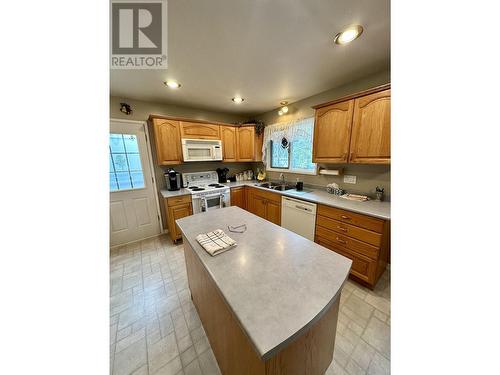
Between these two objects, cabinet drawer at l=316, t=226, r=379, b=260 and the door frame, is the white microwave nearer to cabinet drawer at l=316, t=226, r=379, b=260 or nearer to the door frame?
the door frame

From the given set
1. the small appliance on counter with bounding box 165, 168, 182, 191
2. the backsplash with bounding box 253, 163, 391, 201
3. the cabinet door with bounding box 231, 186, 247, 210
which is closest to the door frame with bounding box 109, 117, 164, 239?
the small appliance on counter with bounding box 165, 168, 182, 191

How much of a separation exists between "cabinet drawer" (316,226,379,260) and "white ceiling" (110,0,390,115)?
73.7 inches

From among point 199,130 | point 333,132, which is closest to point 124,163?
point 199,130

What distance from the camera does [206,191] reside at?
2.80 meters

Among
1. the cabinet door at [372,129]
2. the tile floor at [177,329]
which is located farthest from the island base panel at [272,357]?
the cabinet door at [372,129]

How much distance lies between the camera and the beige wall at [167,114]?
8.32ft

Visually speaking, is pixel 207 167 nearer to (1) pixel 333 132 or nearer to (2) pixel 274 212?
(2) pixel 274 212

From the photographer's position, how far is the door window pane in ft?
8.35

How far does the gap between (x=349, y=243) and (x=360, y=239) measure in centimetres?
13

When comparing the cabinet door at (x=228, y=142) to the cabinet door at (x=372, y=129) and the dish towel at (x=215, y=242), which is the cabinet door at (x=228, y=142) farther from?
the dish towel at (x=215, y=242)

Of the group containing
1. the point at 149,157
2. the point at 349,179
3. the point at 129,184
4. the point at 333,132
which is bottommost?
the point at 129,184
